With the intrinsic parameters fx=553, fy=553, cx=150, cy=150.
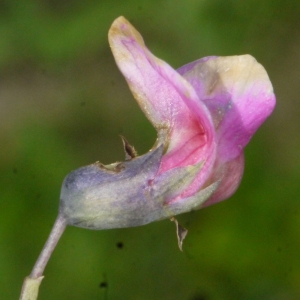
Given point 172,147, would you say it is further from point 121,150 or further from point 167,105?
point 121,150

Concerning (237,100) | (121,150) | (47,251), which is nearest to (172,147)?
(237,100)

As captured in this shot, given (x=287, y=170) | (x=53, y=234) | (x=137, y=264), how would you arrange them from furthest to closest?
(x=287, y=170) < (x=137, y=264) < (x=53, y=234)

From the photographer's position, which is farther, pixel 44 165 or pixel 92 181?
pixel 44 165

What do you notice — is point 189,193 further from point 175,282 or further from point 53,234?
point 175,282

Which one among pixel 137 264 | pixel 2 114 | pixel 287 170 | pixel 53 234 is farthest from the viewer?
pixel 2 114

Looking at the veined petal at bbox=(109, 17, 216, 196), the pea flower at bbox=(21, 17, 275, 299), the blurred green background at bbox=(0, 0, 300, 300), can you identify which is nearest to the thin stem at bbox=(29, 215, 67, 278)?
the pea flower at bbox=(21, 17, 275, 299)

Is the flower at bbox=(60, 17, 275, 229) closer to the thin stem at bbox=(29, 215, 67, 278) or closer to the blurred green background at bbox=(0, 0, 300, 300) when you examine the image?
the thin stem at bbox=(29, 215, 67, 278)

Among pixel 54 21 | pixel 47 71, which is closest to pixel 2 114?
pixel 47 71

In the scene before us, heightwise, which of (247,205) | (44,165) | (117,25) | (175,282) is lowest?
(175,282)
